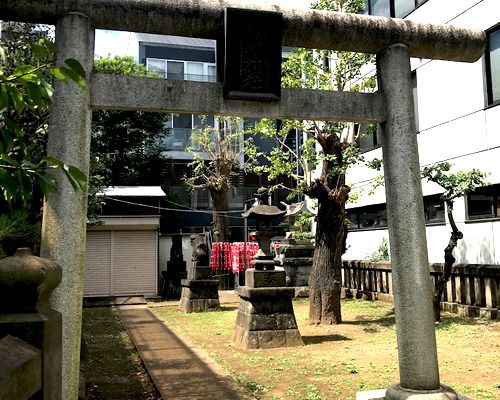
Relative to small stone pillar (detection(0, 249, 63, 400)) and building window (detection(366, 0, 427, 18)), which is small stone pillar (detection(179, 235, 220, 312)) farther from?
small stone pillar (detection(0, 249, 63, 400))

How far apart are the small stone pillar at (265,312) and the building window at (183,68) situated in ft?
66.7

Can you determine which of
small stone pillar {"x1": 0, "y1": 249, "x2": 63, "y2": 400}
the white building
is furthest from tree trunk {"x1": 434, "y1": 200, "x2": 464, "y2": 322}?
small stone pillar {"x1": 0, "y1": 249, "x2": 63, "y2": 400}

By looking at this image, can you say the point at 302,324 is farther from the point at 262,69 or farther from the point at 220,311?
the point at 262,69

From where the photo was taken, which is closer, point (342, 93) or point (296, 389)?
point (342, 93)

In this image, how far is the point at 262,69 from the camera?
4836 millimetres

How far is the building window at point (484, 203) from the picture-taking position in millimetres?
11852

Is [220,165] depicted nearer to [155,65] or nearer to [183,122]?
[183,122]

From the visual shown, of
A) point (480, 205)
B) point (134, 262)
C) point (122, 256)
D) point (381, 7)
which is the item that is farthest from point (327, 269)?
point (381, 7)

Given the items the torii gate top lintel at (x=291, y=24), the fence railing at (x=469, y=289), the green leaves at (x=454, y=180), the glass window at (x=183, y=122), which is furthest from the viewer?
the glass window at (x=183, y=122)

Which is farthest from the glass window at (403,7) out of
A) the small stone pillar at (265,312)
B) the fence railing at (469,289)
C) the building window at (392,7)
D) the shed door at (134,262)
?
the shed door at (134,262)

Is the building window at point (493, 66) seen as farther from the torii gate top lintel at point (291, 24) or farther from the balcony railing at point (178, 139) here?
the balcony railing at point (178, 139)

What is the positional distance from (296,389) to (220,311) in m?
9.01

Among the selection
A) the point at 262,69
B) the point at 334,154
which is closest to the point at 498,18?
the point at 334,154

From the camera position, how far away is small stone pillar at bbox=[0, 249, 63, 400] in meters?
2.15
